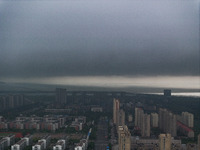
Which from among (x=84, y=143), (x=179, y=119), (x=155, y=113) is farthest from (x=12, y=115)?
(x=179, y=119)

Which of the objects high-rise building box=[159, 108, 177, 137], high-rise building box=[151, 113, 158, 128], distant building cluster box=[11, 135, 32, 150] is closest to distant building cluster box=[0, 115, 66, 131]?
distant building cluster box=[11, 135, 32, 150]

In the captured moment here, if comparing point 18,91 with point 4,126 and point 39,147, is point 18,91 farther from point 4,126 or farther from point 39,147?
point 39,147

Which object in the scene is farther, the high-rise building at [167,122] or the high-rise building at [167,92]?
the high-rise building at [167,92]

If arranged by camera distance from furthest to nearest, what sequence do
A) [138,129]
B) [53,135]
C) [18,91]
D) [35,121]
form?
[18,91]
[35,121]
[138,129]
[53,135]

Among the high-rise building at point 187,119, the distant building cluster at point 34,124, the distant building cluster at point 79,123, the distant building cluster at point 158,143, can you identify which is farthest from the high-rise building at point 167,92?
the distant building cluster at point 34,124

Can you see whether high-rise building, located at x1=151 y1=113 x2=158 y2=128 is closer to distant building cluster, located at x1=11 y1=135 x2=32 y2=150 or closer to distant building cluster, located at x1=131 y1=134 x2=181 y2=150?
distant building cluster, located at x1=131 y1=134 x2=181 y2=150

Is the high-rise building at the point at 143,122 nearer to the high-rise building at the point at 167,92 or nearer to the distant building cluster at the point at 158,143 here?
the distant building cluster at the point at 158,143
